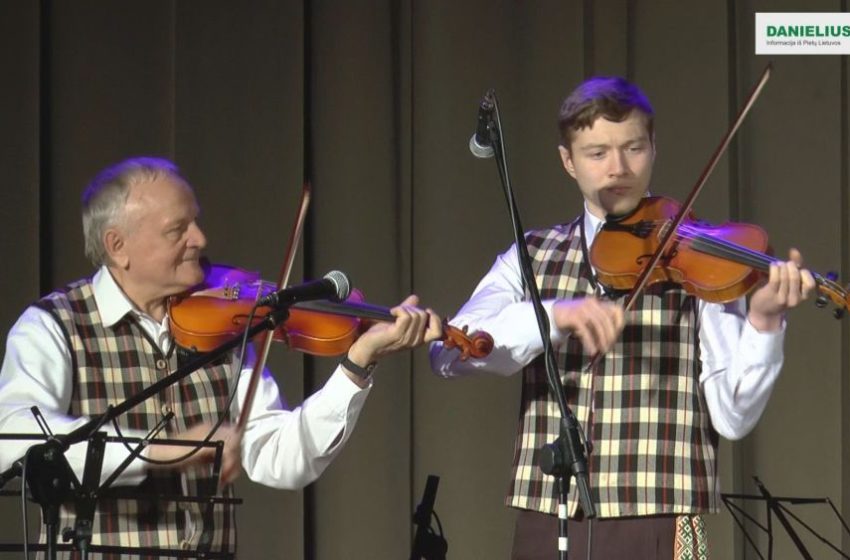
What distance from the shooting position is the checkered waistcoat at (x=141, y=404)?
2408 millimetres

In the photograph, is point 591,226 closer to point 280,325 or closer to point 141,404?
point 280,325

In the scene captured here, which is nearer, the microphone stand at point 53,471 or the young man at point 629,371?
the microphone stand at point 53,471

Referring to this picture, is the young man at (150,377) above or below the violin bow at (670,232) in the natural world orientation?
below

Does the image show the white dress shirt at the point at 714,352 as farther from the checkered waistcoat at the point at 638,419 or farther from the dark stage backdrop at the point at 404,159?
the dark stage backdrop at the point at 404,159

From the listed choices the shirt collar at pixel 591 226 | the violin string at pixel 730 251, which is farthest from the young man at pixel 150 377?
the violin string at pixel 730 251

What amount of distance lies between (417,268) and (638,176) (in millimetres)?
1457

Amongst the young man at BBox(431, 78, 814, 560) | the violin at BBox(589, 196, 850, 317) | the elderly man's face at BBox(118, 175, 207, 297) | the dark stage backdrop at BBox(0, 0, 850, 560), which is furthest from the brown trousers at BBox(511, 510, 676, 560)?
the dark stage backdrop at BBox(0, 0, 850, 560)

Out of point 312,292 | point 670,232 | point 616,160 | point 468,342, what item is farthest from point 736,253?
point 312,292

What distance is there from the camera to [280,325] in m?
2.59

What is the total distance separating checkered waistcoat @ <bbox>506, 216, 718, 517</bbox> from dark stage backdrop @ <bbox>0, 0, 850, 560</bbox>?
4.48 ft

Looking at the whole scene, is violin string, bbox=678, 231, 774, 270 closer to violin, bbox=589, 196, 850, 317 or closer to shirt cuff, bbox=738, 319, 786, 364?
violin, bbox=589, 196, 850, 317

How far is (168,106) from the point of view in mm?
3756

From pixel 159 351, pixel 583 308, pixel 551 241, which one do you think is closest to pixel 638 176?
pixel 551 241

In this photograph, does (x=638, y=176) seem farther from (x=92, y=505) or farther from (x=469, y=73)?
(x=469, y=73)
